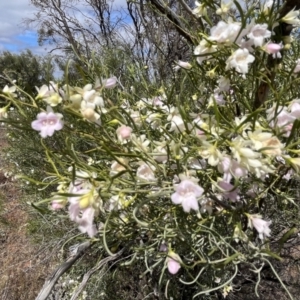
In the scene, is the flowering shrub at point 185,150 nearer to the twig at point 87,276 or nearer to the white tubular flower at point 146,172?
the white tubular flower at point 146,172

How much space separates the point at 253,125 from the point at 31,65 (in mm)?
11549

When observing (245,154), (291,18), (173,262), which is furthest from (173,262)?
(291,18)

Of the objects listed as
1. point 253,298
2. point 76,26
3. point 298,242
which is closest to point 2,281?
point 253,298

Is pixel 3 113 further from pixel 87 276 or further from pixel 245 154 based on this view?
pixel 87 276

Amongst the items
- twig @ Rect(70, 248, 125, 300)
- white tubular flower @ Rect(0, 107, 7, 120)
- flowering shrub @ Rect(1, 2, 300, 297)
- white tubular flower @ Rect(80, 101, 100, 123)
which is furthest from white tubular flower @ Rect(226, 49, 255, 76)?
twig @ Rect(70, 248, 125, 300)

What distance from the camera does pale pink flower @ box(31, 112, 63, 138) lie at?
1.78ft

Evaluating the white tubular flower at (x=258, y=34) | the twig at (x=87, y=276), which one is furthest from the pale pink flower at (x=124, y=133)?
the twig at (x=87, y=276)

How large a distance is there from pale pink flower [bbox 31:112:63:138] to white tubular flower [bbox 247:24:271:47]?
0.28 meters

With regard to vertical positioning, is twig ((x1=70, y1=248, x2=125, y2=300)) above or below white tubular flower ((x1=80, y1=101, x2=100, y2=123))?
below

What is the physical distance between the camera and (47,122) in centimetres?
55

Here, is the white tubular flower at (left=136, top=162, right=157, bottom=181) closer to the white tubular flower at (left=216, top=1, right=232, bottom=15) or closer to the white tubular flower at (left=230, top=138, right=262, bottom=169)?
the white tubular flower at (left=230, top=138, right=262, bottom=169)

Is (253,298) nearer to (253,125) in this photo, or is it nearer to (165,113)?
(165,113)

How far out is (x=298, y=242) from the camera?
4.36ft

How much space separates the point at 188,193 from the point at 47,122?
0.20 m
